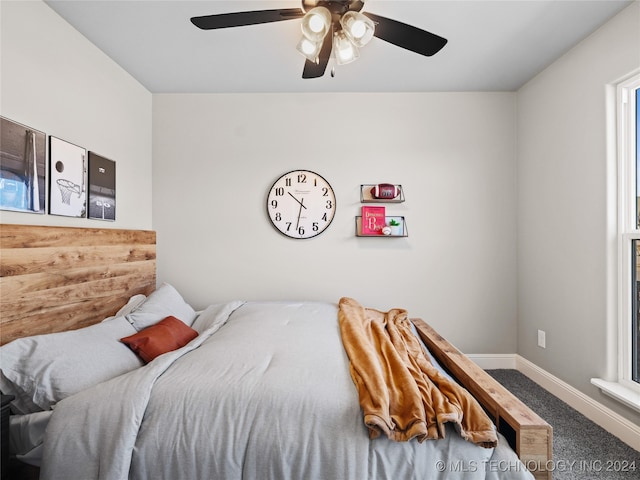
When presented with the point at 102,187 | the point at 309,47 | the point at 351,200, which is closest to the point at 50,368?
the point at 102,187

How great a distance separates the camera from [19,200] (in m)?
1.75

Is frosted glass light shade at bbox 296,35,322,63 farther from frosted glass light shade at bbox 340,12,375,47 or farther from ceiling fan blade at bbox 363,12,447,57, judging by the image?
ceiling fan blade at bbox 363,12,447,57

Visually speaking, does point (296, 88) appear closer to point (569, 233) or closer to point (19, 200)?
point (19, 200)

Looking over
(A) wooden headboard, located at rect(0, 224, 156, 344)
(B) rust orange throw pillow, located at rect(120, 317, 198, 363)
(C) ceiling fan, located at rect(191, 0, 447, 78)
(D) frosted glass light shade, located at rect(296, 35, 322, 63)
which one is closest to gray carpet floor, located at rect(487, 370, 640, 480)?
(B) rust orange throw pillow, located at rect(120, 317, 198, 363)

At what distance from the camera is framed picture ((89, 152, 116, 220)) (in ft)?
7.60

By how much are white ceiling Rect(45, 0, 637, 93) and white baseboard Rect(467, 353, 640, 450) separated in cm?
247

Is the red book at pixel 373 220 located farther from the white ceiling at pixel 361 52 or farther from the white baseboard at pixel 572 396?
the white baseboard at pixel 572 396

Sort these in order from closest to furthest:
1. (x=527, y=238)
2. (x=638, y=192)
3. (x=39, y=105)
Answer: (x=39, y=105) < (x=638, y=192) < (x=527, y=238)

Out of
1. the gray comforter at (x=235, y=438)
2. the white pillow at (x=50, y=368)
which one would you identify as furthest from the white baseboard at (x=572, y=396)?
the white pillow at (x=50, y=368)

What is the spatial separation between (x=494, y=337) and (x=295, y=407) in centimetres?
251

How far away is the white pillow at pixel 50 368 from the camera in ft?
4.55

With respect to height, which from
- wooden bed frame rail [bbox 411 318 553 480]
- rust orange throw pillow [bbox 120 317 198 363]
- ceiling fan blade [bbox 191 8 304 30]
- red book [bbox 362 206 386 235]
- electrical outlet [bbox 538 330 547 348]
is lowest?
electrical outlet [bbox 538 330 547 348]

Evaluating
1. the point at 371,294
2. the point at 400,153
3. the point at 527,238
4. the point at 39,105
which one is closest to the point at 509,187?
the point at 527,238

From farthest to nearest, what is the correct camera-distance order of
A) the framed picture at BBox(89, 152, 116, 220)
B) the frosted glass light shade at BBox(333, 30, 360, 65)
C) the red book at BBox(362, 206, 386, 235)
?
the red book at BBox(362, 206, 386, 235) → the framed picture at BBox(89, 152, 116, 220) → the frosted glass light shade at BBox(333, 30, 360, 65)
